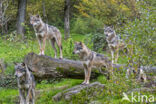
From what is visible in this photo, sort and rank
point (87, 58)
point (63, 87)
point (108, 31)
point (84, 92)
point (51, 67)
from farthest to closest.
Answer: point (108, 31) → point (63, 87) → point (51, 67) → point (87, 58) → point (84, 92)

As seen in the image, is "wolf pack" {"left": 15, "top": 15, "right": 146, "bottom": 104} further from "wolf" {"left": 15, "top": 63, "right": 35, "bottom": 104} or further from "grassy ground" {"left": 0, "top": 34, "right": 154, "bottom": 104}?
"grassy ground" {"left": 0, "top": 34, "right": 154, "bottom": 104}

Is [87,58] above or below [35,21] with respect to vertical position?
below

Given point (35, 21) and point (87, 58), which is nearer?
point (87, 58)

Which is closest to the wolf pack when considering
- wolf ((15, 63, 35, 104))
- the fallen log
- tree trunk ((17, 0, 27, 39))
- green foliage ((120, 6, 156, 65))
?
wolf ((15, 63, 35, 104))

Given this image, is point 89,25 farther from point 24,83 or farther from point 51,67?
point 24,83

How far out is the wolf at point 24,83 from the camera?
24.7 feet

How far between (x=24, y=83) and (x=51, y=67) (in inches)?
81.2

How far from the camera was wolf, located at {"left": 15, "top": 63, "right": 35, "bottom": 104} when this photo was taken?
7.53 m

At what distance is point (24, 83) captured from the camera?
7625mm

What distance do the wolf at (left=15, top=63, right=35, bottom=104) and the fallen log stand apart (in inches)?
68.3

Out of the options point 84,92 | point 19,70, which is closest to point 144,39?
point 84,92

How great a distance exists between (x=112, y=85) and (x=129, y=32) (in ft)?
4.47

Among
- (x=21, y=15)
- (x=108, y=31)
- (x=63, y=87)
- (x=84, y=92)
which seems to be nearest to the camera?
(x=84, y=92)

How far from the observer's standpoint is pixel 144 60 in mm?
5621
